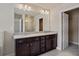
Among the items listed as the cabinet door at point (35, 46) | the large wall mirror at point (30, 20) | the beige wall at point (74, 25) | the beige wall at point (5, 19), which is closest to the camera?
the beige wall at point (5, 19)

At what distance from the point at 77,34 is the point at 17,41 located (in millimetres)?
3006

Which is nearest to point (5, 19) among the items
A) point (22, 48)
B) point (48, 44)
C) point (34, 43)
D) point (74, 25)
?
point (22, 48)

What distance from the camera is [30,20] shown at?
6.95ft

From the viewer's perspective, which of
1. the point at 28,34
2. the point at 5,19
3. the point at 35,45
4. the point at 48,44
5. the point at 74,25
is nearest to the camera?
the point at 5,19

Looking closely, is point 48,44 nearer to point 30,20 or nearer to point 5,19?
point 30,20

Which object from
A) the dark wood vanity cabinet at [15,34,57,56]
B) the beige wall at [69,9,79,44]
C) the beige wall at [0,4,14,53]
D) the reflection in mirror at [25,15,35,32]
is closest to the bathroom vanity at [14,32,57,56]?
the dark wood vanity cabinet at [15,34,57,56]

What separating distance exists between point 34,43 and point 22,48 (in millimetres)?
351

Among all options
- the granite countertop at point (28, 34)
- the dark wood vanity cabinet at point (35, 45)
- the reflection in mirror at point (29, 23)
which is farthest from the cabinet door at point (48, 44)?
the reflection in mirror at point (29, 23)

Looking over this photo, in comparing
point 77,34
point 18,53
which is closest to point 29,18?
point 18,53

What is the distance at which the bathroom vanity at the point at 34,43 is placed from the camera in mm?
1857

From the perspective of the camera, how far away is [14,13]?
1.92 metres

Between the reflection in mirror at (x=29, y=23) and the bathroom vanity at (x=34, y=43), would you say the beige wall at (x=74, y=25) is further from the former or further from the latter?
the reflection in mirror at (x=29, y=23)

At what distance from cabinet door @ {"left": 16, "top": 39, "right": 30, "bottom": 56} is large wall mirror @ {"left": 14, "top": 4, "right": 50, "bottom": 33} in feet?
0.88

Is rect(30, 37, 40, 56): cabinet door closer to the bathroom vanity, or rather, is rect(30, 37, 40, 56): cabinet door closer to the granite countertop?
the bathroom vanity
